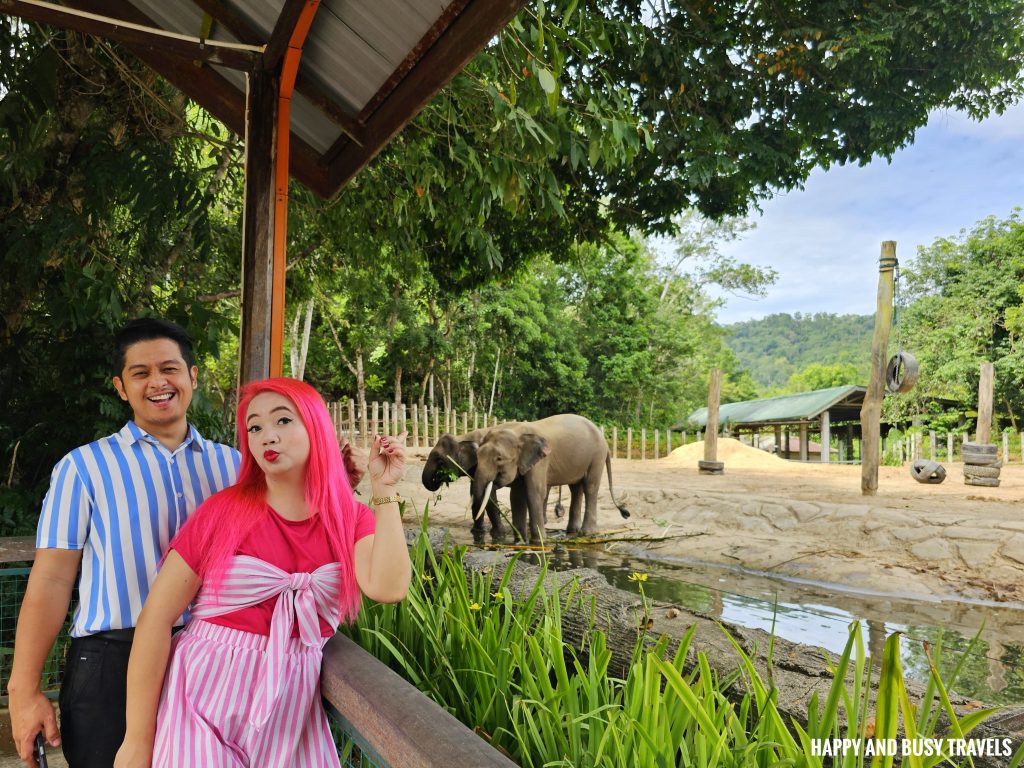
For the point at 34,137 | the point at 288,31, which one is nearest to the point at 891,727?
the point at 288,31

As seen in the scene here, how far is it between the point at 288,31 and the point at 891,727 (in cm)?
215

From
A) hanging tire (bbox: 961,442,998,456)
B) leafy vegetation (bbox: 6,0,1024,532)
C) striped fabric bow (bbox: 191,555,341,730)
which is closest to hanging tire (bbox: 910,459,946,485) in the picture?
hanging tire (bbox: 961,442,998,456)

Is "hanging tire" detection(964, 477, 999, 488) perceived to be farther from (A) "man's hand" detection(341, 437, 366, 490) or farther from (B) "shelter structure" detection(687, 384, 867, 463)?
(A) "man's hand" detection(341, 437, 366, 490)

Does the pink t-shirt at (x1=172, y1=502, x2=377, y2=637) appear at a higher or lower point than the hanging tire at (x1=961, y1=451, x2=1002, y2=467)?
higher

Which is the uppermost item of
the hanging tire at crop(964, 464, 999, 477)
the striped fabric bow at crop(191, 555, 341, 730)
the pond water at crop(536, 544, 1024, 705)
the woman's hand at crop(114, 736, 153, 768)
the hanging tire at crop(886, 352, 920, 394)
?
the hanging tire at crop(886, 352, 920, 394)

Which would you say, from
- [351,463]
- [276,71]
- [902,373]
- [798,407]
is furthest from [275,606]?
[798,407]

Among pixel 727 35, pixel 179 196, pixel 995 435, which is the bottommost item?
pixel 995 435

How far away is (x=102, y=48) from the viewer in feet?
12.9

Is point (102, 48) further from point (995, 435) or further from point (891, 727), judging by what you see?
point (995, 435)

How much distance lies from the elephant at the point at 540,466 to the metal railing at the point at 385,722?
5.61m

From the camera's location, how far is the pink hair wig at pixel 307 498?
4.67 ft

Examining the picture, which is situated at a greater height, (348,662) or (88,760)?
(348,662)

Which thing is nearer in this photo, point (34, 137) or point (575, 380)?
point (34, 137)

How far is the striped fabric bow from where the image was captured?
1381mm
